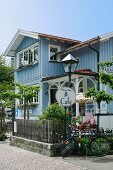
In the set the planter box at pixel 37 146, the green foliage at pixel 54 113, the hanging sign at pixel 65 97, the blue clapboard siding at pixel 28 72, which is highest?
the blue clapboard siding at pixel 28 72

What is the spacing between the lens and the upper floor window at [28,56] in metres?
25.6

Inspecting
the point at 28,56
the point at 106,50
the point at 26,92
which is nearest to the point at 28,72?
the point at 28,56

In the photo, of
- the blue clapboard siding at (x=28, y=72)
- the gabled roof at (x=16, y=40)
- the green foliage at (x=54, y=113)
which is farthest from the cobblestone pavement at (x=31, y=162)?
the gabled roof at (x=16, y=40)

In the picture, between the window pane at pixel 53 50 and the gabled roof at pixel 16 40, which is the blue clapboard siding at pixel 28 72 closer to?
the gabled roof at pixel 16 40

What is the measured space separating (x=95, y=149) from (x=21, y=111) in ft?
53.1

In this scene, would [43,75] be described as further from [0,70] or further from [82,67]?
[0,70]

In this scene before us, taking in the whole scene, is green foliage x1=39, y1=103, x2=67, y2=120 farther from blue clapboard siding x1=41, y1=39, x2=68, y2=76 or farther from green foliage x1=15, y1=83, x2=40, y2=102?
blue clapboard siding x1=41, y1=39, x2=68, y2=76

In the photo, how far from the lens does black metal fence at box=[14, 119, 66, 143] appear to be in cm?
1259

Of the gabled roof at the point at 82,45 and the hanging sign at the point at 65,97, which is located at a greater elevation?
the gabled roof at the point at 82,45

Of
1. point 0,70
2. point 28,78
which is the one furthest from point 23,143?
point 0,70

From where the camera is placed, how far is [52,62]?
24844mm

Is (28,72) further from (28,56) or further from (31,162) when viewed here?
(31,162)

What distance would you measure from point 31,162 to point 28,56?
16464mm

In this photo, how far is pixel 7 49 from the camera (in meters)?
29.2
